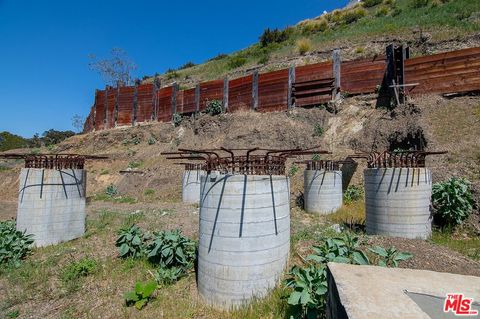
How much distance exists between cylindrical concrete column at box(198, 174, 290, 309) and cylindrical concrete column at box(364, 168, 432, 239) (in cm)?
444

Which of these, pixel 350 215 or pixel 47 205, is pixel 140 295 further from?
pixel 350 215

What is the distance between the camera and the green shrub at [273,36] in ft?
126

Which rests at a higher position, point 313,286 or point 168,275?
point 313,286

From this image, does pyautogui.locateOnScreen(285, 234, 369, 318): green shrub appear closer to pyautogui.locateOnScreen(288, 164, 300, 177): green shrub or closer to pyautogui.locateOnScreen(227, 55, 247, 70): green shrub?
pyautogui.locateOnScreen(288, 164, 300, 177): green shrub

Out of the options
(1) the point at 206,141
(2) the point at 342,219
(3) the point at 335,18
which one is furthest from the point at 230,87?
(3) the point at 335,18

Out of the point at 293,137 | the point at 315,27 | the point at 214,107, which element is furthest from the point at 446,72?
the point at 315,27

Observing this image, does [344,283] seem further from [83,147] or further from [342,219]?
[83,147]

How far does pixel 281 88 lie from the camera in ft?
63.6

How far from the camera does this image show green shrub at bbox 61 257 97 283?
6.73 meters

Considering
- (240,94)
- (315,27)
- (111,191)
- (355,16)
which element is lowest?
(111,191)

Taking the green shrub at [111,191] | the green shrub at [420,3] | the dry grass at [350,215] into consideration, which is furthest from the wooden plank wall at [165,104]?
the green shrub at [420,3]

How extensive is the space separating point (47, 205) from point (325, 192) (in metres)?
10.5

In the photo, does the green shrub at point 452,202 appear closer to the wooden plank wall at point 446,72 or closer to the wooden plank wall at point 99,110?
the wooden plank wall at point 446,72

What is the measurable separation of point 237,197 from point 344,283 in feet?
8.15
